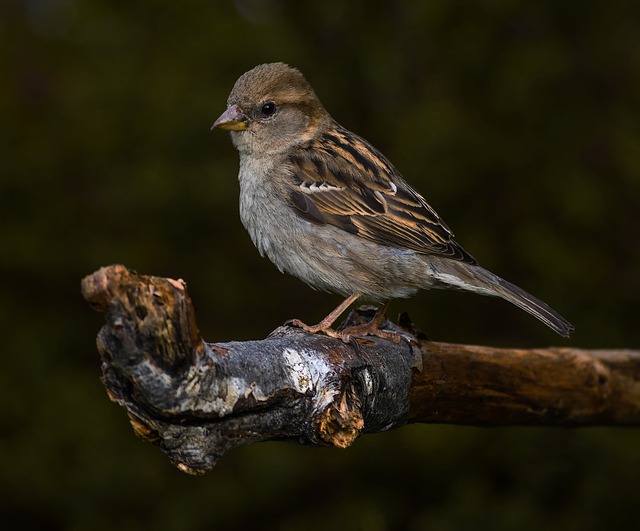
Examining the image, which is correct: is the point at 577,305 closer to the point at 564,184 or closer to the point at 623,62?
the point at 564,184

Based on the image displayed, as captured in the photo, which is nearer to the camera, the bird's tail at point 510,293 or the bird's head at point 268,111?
the bird's tail at point 510,293

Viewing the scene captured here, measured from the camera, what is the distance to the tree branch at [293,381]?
236 centimetres

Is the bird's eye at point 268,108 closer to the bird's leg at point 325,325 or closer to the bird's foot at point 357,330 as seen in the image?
the bird's leg at point 325,325

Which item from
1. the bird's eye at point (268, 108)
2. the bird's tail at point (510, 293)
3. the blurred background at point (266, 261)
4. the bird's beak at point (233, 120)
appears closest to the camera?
the bird's tail at point (510, 293)

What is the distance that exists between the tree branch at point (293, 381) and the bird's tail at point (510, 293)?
0.69 feet

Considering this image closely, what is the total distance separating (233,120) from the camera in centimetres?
423

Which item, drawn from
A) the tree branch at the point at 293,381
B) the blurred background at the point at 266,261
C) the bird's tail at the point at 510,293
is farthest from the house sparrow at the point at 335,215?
the blurred background at the point at 266,261

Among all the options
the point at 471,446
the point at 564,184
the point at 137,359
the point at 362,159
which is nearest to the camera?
the point at 137,359

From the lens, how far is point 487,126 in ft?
20.0

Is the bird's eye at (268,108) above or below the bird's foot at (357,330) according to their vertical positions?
above

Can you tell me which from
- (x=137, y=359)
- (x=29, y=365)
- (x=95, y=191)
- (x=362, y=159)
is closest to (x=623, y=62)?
(x=362, y=159)

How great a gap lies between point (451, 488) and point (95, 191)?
2881 millimetres

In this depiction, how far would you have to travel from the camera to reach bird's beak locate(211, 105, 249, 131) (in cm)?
421

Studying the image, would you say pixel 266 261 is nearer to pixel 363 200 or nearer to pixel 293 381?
pixel 363 200
